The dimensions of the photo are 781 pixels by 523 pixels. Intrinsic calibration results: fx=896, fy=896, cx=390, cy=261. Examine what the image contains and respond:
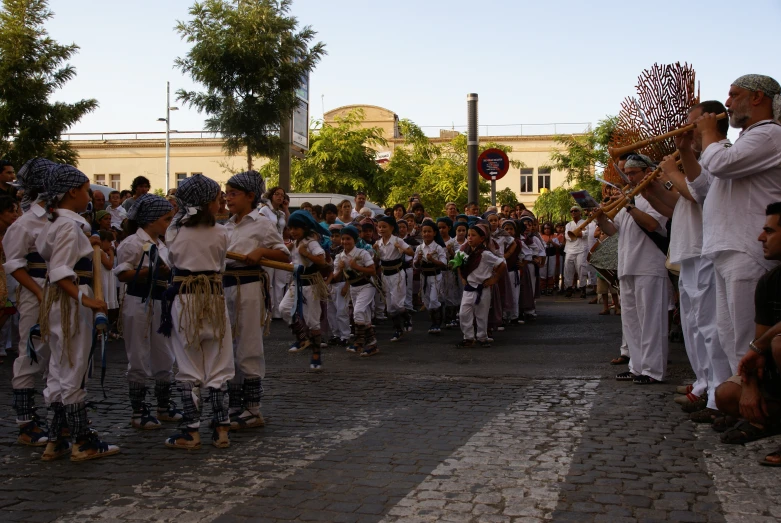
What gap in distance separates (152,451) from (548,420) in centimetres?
288

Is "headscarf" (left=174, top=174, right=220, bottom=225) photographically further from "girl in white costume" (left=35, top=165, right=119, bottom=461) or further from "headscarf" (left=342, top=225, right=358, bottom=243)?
"headscarf" (left=342, top=225, right=358, bottom=243)

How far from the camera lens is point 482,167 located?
58.5ft

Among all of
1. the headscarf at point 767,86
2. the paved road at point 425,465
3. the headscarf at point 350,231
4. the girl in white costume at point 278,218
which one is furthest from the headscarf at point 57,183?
the headscarf at point 350,231

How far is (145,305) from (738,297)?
433 centimetres

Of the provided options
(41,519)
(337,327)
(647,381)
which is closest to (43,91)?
(337,327)

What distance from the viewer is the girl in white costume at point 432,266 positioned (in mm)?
13992

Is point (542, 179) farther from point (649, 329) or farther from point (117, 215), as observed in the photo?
point (649, 329)

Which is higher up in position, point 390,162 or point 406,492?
point 390,162

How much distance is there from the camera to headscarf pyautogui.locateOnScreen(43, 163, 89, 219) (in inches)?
232

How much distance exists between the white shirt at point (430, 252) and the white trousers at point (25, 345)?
27.9 feet

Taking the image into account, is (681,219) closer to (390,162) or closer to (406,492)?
(406,492)

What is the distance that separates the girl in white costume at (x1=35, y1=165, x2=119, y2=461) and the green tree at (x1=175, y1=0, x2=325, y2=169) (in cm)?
1595

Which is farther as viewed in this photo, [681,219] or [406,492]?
[681,219]

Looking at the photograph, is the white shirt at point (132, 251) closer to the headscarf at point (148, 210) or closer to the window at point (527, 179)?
the headscarf at point (148, 210)
